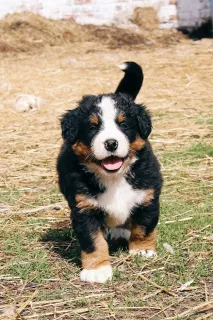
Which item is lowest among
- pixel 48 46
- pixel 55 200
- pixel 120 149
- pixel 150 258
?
pixel 48 46

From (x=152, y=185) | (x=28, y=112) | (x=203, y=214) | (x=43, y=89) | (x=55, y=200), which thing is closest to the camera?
(x=152, y=185)

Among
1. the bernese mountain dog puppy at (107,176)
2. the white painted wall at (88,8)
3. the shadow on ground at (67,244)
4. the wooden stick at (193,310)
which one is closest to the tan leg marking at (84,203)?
the bernese mountain dog puppy at (107,176)

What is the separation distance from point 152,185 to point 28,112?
5.07 m

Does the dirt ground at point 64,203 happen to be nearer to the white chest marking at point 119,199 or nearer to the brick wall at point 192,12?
the white chest marking at point 119,199

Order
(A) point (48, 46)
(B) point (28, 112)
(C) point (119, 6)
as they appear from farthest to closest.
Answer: (C) point (119, 6) → (A) point (48, 46) → (B) point (28, 112)

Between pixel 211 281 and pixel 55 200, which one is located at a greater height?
pixel 211 281

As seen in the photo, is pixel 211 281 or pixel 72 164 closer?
pixel 211 281

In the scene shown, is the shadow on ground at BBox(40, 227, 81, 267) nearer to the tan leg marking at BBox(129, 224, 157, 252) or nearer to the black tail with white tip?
the tan leg marking at BBox(129, 224, 157, 252)

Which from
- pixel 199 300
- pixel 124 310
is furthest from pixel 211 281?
pixel 124 310

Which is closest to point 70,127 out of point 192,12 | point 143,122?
point 143,122

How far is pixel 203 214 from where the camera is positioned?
475 centimetres

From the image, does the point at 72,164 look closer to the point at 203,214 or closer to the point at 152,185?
the point at 152,185

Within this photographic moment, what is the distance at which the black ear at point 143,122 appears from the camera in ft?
12.8

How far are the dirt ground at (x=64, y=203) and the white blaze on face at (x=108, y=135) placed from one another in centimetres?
66
